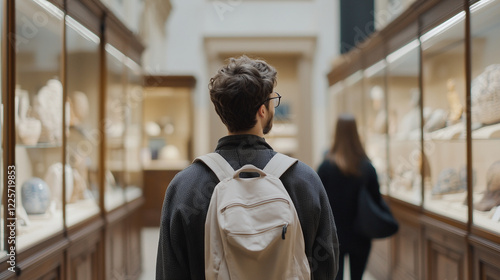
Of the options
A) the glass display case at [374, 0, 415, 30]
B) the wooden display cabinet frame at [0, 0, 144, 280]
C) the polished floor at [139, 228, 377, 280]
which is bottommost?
the polished floor at [139, 228, 377, 280]

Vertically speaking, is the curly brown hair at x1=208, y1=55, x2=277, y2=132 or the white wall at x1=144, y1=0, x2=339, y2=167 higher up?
the white wall at x1=144, y1=0, x2=339, y2=167

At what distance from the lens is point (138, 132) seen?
17.0 feet

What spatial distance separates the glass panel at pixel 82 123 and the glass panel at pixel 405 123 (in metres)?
2.58

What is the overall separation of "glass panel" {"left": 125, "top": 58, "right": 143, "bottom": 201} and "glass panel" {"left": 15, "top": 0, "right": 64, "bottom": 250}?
5.29 ft

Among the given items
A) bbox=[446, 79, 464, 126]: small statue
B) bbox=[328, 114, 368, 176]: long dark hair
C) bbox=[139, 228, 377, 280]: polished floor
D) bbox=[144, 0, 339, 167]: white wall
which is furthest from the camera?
bbox=[144, 0, 339, 167]: white wall

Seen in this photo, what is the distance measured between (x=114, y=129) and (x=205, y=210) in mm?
3182

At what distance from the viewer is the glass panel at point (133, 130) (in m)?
4.73

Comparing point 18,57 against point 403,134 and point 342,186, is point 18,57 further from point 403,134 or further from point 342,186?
point 403,134

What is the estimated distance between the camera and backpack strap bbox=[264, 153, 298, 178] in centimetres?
132

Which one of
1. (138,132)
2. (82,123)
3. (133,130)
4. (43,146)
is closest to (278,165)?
(43,146)

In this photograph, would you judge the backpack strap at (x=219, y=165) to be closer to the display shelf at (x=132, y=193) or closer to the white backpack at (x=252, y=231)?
the white backpack at (x=252, y=231)

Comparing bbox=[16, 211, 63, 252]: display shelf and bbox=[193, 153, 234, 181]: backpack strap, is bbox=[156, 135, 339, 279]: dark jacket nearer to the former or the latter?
bbox=[193, 153, 234, 181]: backpack strap

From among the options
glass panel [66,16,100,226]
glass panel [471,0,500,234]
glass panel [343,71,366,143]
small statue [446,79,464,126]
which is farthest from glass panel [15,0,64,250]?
glass panel [343,71,366,143]

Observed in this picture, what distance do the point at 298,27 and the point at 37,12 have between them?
21.7 ft
